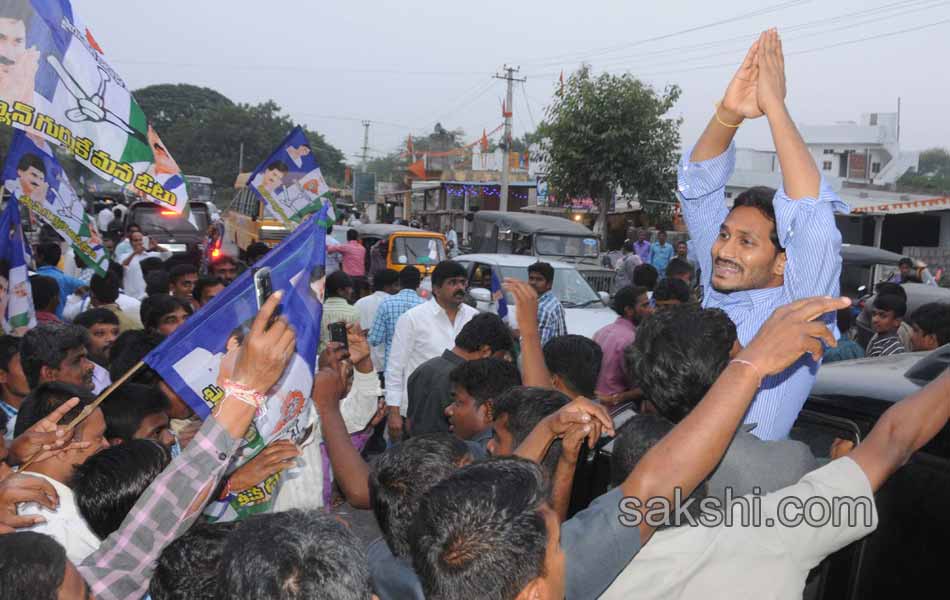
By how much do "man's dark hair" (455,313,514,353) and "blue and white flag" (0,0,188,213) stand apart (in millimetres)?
1894

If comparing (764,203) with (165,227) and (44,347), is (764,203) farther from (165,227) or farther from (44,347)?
(165,227)

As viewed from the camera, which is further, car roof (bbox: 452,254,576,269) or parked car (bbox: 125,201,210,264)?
parked car (bbox: 125,201,210,264)

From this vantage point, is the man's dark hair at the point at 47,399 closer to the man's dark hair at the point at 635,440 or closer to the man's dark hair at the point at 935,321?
the man's dark hair at the point at 635,440

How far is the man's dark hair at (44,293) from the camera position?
21.5ft

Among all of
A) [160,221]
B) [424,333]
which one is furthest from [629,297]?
[160,221]

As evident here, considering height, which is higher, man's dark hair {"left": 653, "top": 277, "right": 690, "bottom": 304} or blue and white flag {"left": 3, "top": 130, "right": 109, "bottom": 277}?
blue and white flag {"left": 3, "top": 130, "right": 109, "bottom": 277}

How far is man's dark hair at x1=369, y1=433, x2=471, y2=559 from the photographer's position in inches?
89.7

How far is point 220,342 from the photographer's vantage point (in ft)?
10.2

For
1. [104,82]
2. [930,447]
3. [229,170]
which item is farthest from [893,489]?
[229,170]

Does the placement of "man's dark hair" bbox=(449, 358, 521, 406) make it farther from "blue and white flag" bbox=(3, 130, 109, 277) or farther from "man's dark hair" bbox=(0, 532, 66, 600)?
"blue and white flag" bbox=(3, 130, 109, 277)

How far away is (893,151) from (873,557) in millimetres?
52868

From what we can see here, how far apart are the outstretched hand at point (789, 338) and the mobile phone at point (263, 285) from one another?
1.90 m

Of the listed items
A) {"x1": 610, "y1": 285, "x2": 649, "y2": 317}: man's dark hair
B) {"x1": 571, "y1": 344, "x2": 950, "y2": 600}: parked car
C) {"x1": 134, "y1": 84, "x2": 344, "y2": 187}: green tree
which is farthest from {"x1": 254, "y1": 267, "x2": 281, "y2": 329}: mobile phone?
{"x1": 134, "y1": 84, "x2": 344, "y2": 187}: green tree

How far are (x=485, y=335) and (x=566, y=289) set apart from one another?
607 centimetres
